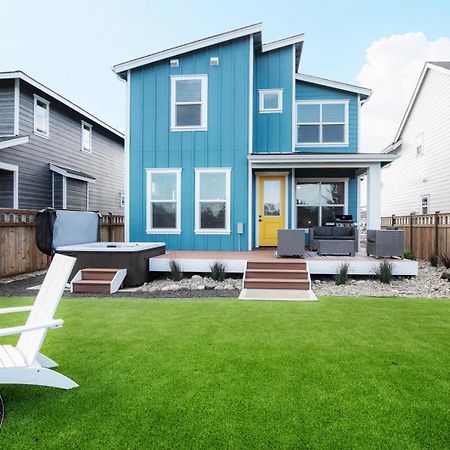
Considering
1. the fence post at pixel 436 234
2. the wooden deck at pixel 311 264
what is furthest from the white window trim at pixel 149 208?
the fence post at pixel 436 234

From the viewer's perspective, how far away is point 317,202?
11359 millimetres

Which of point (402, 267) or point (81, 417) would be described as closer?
point (81, 417)

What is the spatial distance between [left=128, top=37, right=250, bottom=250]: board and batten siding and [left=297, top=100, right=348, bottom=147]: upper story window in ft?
8.35

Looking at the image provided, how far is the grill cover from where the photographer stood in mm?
7645

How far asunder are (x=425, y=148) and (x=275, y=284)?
1336 centimetres

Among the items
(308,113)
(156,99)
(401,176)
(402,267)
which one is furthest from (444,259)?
(401,176)

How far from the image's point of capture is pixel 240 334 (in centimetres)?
423

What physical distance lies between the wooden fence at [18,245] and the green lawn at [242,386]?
425cm

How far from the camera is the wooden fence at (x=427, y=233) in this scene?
1001cm

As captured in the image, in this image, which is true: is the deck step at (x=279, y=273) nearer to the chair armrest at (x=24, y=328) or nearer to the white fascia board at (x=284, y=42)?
the chair armrest at (x=24, y=328)

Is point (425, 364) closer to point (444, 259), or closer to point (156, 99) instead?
point (444, 259)

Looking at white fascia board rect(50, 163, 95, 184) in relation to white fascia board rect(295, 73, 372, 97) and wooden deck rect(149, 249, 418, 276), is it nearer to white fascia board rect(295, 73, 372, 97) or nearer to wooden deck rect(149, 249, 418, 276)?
wooden deck rect(149, 249, 418, 276)

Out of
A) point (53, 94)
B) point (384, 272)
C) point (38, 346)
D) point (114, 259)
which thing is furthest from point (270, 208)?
point (38, 346)

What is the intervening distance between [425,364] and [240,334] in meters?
1.90
